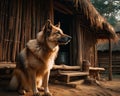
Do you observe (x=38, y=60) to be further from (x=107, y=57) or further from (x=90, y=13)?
(x=107, y=57)

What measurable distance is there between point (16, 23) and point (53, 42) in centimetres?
240

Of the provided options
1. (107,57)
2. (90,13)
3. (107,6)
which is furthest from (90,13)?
(107,6)

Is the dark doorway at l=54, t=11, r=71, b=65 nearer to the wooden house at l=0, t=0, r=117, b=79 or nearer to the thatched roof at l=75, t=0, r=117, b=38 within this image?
the wooden house at l=0, t=0, r=117, b=79

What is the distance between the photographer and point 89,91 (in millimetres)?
7949

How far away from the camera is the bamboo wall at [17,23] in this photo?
25.0 feet

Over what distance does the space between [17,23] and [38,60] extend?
7.75 ft

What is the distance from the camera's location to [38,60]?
5992mm

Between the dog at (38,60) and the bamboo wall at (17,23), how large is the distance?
1.49m

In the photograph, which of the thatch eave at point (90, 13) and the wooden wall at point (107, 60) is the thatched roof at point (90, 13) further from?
the wooden wall at point (107, 60)

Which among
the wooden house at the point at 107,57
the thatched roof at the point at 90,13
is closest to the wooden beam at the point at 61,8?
the thatched roof at the point at 90,13

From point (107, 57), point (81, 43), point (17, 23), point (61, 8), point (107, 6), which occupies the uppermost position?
point (107, 6)

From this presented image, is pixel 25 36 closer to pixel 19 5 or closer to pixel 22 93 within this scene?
pixel 19 5

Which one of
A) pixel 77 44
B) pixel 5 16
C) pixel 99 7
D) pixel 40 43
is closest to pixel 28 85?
pixel 40 43

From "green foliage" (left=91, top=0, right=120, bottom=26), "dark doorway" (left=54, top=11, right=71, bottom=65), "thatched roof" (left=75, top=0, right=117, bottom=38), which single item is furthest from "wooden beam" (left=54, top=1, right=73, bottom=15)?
"green foliage" (left=91, top=0, right=120, bottom=26)
